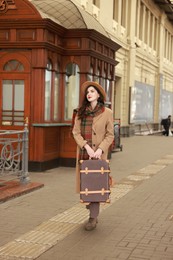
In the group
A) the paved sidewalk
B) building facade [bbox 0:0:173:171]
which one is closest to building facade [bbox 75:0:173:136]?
building facade [bbox 0:0:173:171]

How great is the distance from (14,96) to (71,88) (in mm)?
1718

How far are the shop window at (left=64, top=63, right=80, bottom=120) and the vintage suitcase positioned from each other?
5.75 metres

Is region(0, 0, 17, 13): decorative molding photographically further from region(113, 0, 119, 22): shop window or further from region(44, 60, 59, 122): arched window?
region(113, 0, 119, 22): shop window

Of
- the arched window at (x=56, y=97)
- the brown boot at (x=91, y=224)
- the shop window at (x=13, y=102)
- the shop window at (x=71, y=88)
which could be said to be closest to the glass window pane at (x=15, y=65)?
the shop window at (x=13, y=102)

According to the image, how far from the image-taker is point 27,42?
995 cm

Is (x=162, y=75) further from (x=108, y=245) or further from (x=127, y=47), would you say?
(x=108, y=245)

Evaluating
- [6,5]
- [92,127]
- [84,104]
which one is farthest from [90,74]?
[92,127]

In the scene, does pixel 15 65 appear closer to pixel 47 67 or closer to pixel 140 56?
pixel 47 67

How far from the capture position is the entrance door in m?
10.2

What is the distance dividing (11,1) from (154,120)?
2550 centimetres

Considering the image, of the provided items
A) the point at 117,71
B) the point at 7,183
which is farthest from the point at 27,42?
the point at 117,71

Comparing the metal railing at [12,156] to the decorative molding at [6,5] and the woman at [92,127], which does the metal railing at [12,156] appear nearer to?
the woman at [92,127]

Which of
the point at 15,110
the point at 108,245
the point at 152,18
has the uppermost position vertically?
the point at 152,18

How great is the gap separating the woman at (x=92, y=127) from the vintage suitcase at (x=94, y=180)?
0.13 metres
